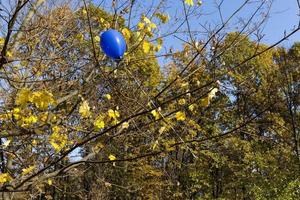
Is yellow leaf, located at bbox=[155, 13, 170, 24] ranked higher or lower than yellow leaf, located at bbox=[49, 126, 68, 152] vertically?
higher

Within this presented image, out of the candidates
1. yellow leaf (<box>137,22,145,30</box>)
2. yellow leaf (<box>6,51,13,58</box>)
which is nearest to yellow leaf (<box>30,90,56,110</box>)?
yellow leaf (<box>137,22,145,30</box>)

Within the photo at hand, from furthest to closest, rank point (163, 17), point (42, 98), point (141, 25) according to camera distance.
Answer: point (163, 17) → point (141, 25) → point (42, 98)

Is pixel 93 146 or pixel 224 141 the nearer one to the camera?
pixel 93 146

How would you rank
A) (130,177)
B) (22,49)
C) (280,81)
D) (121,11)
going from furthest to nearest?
(280,81) < (130,177) < (22,49) < (121,11)

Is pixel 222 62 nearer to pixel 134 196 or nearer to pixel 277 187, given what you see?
pixel 277 187

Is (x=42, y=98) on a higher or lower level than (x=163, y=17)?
lower

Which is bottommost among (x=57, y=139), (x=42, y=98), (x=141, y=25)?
(x=42, y=98)

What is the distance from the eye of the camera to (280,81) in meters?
19.3

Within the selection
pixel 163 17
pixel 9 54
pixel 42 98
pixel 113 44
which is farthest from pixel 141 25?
pixel 9 54

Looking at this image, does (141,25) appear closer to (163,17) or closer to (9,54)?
(163,17)

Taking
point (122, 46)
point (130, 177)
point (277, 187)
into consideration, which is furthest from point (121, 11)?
point (130, 177)

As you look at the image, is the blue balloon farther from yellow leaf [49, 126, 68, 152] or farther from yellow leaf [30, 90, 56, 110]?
yellow leaf [49, 126, 68, 152]

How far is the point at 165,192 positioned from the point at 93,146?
45.7 feet

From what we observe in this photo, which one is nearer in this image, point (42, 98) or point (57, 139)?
point (42, 98)
